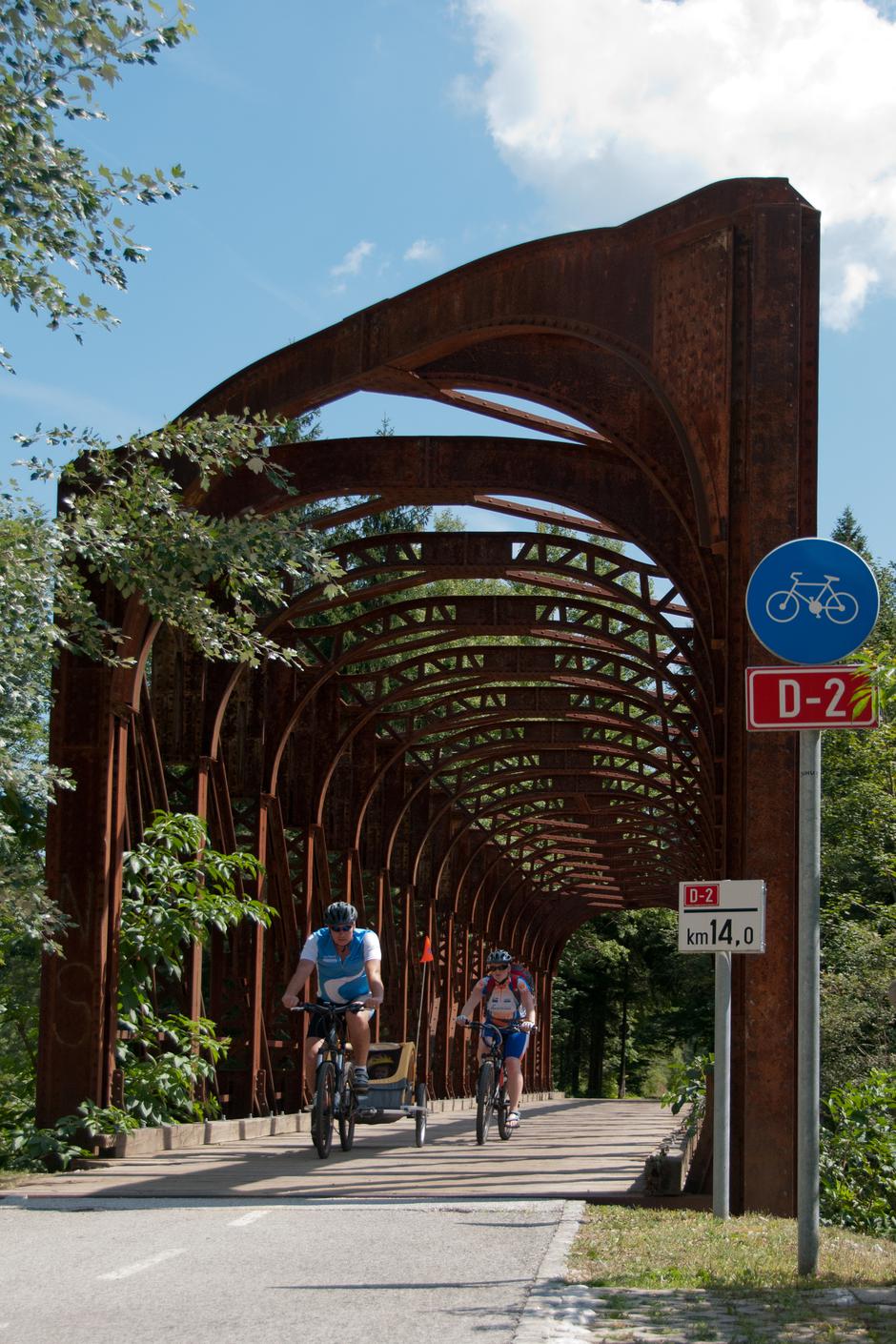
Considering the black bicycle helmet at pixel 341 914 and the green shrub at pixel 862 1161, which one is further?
the green shrub at pixel 862 1161

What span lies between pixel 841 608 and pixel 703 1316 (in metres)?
2.61

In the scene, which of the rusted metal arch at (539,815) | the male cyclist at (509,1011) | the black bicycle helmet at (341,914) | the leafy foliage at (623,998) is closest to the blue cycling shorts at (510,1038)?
the male cyclist at (509,1011)

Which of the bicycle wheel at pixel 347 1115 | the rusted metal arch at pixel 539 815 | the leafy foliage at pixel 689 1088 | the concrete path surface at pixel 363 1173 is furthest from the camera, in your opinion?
the rusted metal arch at pixel 539 815

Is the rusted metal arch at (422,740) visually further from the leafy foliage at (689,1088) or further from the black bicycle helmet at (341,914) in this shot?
the black bicycle helmet at (341,914)

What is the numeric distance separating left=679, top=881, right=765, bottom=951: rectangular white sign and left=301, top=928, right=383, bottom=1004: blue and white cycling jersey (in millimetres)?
2868

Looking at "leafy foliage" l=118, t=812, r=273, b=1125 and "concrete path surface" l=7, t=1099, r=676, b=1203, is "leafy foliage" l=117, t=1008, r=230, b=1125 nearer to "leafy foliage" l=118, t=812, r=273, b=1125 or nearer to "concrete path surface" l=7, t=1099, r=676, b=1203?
"leafy foliage" l=118, t=812, r=273, b=1125

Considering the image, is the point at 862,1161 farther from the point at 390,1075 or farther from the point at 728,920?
the point at 728,920

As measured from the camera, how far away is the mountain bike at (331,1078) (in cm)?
1079

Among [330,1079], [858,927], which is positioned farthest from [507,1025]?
[858,927]

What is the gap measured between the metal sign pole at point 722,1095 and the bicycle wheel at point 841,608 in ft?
8.03

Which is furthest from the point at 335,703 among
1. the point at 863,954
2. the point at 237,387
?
the point at 237,387

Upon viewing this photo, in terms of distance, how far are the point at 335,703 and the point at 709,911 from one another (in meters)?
16.4

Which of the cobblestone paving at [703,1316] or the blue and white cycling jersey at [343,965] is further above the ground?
the blue and white cycling jersey at [343,965]

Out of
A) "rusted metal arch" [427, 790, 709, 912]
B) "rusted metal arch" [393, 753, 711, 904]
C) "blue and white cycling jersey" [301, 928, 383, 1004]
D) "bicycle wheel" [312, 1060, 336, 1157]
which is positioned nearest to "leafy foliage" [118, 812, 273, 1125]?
"bicycle wheel" [312, 1060, 336, 1157]
